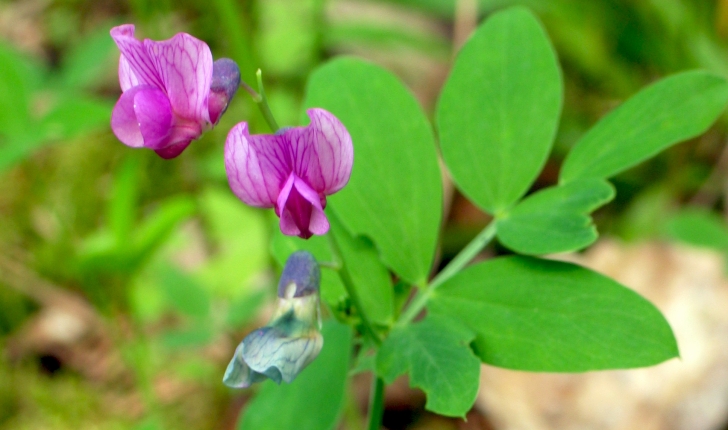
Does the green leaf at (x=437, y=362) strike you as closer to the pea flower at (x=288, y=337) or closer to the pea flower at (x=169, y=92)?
the pea flower at (x=288, y=337)

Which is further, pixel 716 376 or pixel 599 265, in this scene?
pixel 599 265

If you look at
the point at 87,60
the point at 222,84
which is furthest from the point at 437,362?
the point at 87,60

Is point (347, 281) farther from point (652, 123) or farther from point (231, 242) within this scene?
point (231, 242)

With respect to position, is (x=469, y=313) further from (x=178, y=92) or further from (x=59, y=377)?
(x=59, y=377)

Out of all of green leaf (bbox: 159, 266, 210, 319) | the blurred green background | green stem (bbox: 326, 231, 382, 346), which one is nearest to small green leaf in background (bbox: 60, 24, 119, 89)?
the blurred green background

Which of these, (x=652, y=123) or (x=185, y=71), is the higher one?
(x=185, y=71)

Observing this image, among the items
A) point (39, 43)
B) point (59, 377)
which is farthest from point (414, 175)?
point (39, 43)

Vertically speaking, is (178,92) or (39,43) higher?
(178,92)

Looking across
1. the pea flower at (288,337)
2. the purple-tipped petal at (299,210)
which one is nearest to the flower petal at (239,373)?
the pea flower at (288,337)
